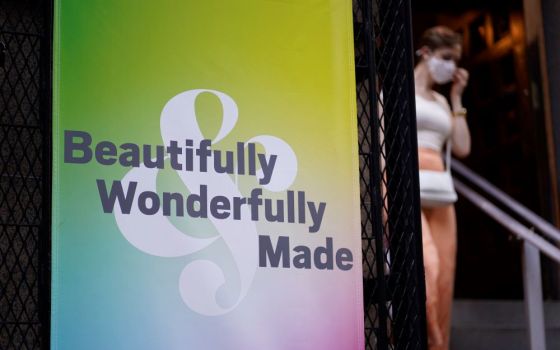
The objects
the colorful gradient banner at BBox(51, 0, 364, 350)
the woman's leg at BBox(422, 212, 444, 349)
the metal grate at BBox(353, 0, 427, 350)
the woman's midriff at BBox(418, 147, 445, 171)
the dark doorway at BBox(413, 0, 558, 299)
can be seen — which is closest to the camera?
the colorful gradient banner at BBox(51, 0, 364, 350)

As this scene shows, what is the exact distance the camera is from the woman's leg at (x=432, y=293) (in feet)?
22.0

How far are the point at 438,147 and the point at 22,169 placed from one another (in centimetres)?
289

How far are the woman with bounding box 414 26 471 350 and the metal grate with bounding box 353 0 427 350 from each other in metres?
1.02

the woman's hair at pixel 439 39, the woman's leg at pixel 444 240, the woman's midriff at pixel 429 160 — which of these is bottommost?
the woman's leg at pixel 444 240

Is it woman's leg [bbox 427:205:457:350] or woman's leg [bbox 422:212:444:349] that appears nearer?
woman's leg [bbox 422:212:444:349]

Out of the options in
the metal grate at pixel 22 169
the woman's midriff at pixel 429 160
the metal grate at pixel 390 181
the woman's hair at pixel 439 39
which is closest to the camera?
the metal grate at pixel 22 169

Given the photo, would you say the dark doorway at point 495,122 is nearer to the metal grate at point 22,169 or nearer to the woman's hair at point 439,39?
the woman's hair at point 439,39

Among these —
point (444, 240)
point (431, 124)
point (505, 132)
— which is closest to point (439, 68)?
point (431, 124)

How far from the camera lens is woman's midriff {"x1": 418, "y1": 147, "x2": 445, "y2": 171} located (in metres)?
7.07

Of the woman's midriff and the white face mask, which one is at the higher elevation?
the white face mask

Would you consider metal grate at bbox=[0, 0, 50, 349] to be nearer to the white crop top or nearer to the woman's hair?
the white crop top

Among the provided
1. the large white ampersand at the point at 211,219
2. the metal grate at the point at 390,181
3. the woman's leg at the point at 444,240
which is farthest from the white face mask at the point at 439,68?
the large white ampersand at the point at 211,219

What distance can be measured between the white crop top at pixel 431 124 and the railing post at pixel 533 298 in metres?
0.85

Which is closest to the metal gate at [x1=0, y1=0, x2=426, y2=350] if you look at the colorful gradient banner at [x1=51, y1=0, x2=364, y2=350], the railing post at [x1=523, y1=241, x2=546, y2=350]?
the colorful gradient banner at [x1=51, y1=0, x2=364, y2=350]
